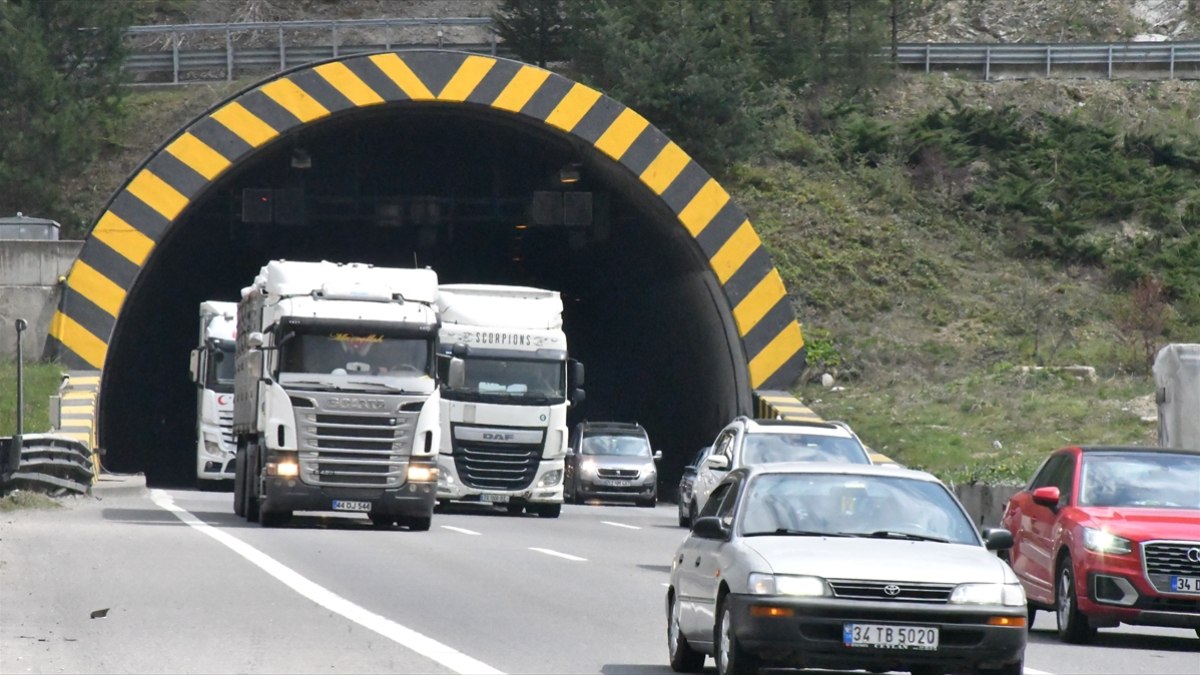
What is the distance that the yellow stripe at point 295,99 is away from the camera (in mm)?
40219

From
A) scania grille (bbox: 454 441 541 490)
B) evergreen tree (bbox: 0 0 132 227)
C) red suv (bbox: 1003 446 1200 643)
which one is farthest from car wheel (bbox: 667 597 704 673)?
evergreen tree (bbox: 0 0 132 227)

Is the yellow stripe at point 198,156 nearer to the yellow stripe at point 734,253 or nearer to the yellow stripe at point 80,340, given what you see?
the yellow stripe at point 80,340

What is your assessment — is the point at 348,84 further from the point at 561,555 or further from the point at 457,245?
the point at 561,555

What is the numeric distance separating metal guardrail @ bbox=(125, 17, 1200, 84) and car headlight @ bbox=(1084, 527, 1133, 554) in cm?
4337

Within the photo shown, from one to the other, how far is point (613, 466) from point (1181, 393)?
19018 mm

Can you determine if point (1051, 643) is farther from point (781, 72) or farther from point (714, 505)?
point (781, 72)

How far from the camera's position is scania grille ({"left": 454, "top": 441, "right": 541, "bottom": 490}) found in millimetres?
33781

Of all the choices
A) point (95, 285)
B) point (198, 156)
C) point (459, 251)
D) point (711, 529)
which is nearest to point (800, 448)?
point (711, 529)

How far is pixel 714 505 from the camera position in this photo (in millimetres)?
13344

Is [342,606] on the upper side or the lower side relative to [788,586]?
lower

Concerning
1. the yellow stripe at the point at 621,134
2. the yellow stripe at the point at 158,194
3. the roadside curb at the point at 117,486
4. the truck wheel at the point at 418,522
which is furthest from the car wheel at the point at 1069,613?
the yellow stripe at the point at 158,194

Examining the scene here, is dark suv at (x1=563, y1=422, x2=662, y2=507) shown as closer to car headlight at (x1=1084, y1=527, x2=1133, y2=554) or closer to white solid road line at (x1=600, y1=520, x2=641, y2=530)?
white solid road line at (x1=600, y1=520, x2=641, y2=530)

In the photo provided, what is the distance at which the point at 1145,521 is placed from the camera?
603 inches

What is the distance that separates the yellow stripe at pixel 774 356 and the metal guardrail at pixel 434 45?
18170mm
